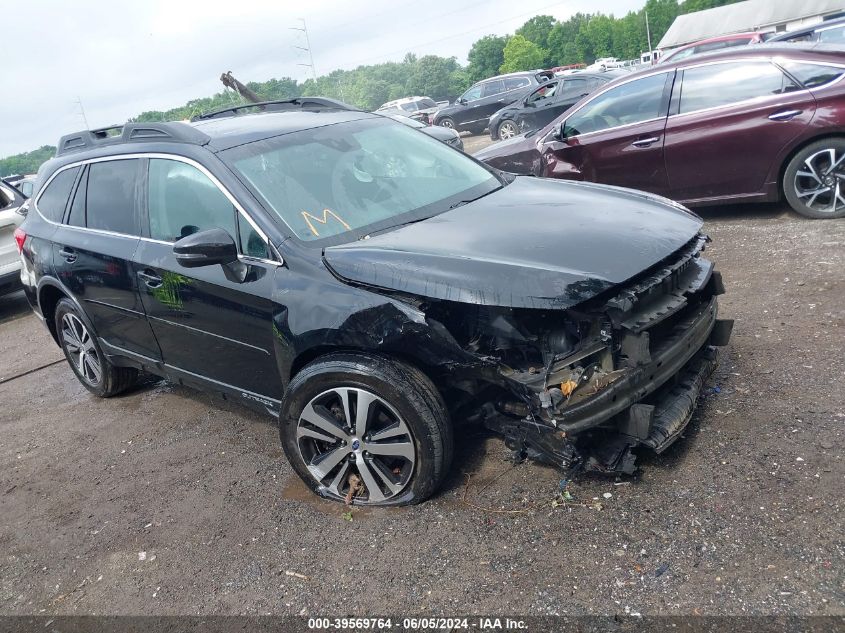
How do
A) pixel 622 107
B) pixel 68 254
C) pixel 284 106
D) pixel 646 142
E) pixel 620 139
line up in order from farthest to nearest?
1. pixel 622 107
2. pixel 620 139
3. pixel 646 142
4. pixel 284 106
5. pixel 68 254

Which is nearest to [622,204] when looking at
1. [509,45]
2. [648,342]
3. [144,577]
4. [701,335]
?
[701,335]

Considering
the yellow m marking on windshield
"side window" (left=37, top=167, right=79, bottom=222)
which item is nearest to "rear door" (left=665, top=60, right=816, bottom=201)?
the yellow m marking on windshield

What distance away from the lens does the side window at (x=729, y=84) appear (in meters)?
5.95

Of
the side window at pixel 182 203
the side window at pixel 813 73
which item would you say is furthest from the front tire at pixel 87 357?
the side window at pixel 813 73

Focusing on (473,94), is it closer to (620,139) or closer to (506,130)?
(506,130)

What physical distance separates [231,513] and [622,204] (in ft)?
8.54

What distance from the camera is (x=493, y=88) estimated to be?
69.7 ft

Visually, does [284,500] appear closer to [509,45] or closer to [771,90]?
[771,90]

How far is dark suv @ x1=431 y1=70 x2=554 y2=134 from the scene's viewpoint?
20500mm

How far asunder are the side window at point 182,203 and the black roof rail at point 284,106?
1005 mm

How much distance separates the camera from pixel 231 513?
3420 millimetres

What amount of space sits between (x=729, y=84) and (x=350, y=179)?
4.31 m

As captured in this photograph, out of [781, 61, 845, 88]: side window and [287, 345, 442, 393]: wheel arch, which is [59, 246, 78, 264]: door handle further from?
[781, 61, 845, 88]: side window

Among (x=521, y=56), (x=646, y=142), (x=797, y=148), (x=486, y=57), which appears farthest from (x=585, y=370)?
(x=486, y=57)
